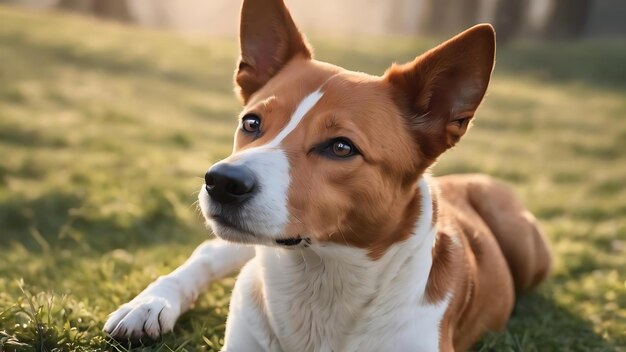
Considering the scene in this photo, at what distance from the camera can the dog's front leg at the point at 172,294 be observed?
3.93m

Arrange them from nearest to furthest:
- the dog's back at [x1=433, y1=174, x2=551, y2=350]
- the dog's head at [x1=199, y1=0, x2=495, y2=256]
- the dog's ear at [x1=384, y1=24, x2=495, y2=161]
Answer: the dog's head at [x1=199, y1=0, x2=495, y2=256]
the dog's ear at [x1=384, y1=24, x2=495, y2=161]
the dog's back at [x1=433, y1=174, x2=551, y2=350]

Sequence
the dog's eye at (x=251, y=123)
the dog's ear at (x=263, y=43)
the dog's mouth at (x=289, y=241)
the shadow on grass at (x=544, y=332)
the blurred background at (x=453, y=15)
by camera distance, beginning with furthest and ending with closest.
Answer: the blurred background at (x=453, y=15) → the shadow on grass at (x=544, y=332) → the dog's ear at (x=263, y=43) → the dog's eye at (x=251, y=123) → the dog's mouth at (x=289, y=241)

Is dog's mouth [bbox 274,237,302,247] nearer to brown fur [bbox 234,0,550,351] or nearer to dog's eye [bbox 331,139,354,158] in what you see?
brown fur [bbox 234,0,550,351]

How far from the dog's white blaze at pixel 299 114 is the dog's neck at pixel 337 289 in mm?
618

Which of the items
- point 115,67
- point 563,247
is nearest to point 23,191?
point 563,247

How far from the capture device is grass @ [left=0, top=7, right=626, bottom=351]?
4660 mm

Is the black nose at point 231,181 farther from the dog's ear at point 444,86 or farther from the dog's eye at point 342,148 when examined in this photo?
the dog's ear at point 444,86

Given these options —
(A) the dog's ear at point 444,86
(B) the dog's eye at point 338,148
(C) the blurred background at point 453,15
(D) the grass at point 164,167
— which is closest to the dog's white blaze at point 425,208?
(A) the dog's ear at point 444,86

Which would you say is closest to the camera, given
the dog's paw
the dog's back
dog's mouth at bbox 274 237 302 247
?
dog's mouth at bbox 274 237 302 247

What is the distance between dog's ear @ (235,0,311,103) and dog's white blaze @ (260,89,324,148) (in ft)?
2.12

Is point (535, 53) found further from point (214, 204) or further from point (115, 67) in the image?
point (214, 204)

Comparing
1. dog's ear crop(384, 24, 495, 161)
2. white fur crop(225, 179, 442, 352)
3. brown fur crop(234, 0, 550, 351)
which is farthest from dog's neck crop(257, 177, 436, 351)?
dog's ear crop(384, 24, 495, 161)

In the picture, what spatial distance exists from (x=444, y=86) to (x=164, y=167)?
5923 mm

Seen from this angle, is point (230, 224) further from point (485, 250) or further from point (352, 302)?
point (485, 250)
